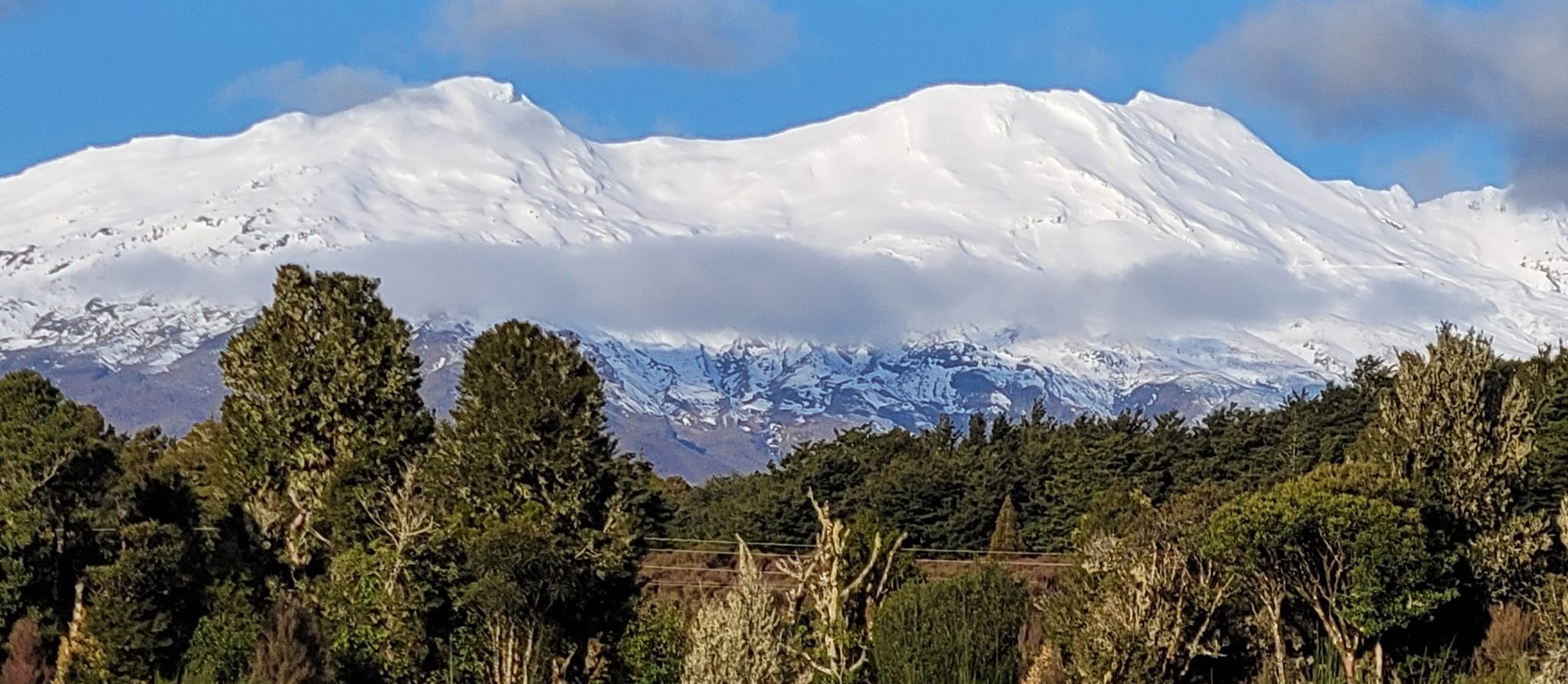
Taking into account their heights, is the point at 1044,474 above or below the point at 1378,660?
above

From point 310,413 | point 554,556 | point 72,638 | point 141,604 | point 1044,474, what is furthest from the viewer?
point 1044,474

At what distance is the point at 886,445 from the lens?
53906 millimetres

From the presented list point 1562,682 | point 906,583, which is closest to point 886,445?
point 906,583

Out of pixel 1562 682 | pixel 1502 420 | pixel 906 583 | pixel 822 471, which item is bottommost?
pixel 1562 682

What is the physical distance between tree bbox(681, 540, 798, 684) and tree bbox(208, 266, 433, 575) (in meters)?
8.81

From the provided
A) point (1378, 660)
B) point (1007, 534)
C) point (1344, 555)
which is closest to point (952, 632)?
point (1344, 555)

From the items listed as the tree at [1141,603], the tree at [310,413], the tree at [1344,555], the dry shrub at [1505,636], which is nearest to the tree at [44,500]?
the tree at [310,413]

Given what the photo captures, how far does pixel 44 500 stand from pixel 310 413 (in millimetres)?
3038

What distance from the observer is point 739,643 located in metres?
16.6

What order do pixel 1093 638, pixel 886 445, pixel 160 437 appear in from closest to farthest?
pixel 1093 638 < pixel 160 437 < pixel 886 445

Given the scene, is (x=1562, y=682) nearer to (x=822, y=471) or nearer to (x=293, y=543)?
(x=293, y=543)

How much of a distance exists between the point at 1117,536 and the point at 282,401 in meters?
8.95

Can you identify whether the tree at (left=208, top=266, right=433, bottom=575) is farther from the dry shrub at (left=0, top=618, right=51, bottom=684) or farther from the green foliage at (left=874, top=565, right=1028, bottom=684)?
the green foliage at (left=874, top=565, right=1028, bottom=684)

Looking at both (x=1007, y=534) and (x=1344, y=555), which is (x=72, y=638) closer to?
(x=1344, y=555)
